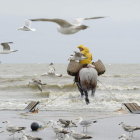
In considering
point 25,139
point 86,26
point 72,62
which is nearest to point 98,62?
point 72,62

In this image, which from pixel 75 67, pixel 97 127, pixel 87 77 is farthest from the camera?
pixel 75 67

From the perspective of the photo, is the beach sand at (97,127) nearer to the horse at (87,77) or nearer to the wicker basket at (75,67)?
the horse at (87,77)

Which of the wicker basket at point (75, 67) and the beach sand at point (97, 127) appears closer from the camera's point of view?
the beach sand at point (97, 127)

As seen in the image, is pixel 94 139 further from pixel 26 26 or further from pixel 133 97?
pixel 133 97

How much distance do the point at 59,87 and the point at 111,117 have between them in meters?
21.2

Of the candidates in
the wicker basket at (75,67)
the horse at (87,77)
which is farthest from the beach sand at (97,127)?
the wicker basket at (75,67)

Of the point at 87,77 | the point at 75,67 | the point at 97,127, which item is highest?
the point at 75,67

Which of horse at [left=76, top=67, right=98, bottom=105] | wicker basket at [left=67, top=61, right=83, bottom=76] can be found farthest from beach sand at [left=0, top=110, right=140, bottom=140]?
wicker basket at [left=67, top=61, right=83, bottom=76]

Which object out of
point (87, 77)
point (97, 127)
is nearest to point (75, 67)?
point (87, 77)

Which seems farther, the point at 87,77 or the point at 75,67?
the point at 75,67

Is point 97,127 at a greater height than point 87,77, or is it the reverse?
point 87,77

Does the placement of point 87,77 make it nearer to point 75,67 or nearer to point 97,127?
point 75,67

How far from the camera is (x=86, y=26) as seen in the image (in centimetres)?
682

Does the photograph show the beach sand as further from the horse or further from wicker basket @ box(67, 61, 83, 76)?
wicker basket @ box(67, 61, 83, 76)
